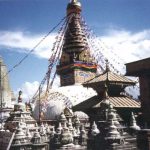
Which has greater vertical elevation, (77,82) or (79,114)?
(77,82)

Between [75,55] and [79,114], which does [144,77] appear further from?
[75,55]

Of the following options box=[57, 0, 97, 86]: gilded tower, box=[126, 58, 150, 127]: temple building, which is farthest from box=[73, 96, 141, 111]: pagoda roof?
box=[57, 0, 97, 86]: gilded tower

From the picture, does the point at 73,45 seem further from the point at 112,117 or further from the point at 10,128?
the point at 112,117

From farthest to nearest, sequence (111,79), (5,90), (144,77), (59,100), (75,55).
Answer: (5,90) → (75,55) → (59,100) → (144,77) → (111,79)

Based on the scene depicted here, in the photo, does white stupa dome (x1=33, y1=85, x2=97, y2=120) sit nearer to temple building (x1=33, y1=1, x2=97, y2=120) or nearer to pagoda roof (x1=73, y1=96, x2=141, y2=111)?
temple building (x1=33, y1=1, x2=97, y2=120)

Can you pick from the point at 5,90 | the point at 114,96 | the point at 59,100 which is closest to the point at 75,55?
the point at 59,100

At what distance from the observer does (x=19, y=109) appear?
2297cm

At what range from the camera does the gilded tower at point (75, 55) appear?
40031mm

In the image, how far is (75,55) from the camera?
41.1 m

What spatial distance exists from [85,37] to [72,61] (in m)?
4.17

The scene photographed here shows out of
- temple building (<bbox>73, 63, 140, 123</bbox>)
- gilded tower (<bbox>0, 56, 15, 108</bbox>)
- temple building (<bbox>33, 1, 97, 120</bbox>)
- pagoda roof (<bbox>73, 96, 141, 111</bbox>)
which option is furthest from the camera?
gilded tower (<bbox>0, 56, 15, 108</bbox>)

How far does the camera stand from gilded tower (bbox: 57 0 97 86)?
40031 mm

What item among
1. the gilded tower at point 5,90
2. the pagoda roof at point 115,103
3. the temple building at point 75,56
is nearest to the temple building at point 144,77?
the pagoda roof at point 115,103

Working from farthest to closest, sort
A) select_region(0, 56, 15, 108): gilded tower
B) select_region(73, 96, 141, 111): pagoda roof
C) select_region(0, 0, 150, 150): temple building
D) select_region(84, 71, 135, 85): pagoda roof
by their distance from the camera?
select_region(0, 56, 15, 108): gilded tower → select_region(84, 71, 135, 85): pagoda roof → select_region(73, 96, 141, 111): pagoda roof → select_region(0, 0, 150, 150): temple building
